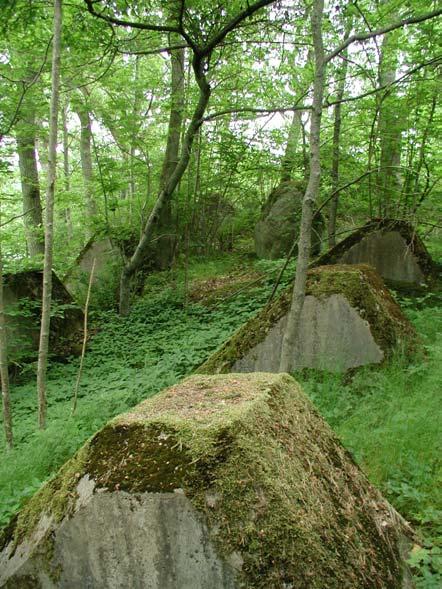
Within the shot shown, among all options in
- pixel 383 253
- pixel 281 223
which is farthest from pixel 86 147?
pixel 383 253

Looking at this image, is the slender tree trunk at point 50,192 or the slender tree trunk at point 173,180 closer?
the slender tree trunk at point 50,192

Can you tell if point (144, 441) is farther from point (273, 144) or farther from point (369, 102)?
point (273, 144)

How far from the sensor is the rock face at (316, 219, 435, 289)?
8242mm

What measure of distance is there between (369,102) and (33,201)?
855cm

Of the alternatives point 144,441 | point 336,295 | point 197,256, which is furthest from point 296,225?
point 144,441

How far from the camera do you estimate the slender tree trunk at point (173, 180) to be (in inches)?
299

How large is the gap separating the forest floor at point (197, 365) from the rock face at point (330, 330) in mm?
234

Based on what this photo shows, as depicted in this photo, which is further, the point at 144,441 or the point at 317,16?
the point at 317,16

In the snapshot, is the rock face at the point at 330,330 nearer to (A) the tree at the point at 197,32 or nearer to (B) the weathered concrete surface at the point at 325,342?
(B) the weathered concrete surface at the point at 325,342

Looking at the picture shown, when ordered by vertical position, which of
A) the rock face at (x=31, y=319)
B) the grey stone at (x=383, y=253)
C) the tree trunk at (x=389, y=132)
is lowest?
the rock face at (x=31, y=319)

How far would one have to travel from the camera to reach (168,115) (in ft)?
35.4

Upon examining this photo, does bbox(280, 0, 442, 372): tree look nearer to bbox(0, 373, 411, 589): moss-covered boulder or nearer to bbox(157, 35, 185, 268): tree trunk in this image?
bbox(0, 373, 411, 589): moss-covered boulder

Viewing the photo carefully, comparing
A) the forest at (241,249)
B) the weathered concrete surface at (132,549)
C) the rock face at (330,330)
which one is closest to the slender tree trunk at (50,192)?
the forest at (241,249)

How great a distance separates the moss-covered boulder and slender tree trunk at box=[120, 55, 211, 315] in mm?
6664
